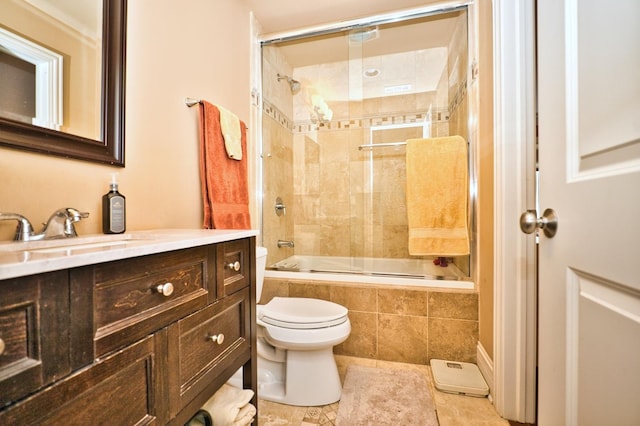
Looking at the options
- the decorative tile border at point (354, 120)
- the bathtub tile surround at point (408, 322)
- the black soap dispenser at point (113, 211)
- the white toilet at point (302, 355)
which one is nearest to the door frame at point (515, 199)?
the bathtub tile surround at point (408, 322)

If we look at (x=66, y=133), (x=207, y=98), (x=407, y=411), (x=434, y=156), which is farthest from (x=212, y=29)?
(x=407, y=411)

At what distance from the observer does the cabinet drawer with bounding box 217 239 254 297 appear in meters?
0.80

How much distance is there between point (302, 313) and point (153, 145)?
3.72 ft

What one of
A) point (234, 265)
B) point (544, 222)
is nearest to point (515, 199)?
point (544, 222)

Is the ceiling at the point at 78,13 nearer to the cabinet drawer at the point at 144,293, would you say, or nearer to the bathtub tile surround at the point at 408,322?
the cabinet drawer at the point at 144,293

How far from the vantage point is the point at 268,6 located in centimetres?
182

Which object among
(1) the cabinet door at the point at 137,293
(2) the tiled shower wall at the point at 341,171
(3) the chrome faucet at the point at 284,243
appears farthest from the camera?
(3) the chrome faucet at the point at 284,243

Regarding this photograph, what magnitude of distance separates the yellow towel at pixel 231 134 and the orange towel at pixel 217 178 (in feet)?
0.07

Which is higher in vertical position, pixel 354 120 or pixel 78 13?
pixel 354 120

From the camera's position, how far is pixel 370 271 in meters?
1.98

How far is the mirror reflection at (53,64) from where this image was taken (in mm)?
707

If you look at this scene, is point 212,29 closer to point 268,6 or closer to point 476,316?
point 268,6

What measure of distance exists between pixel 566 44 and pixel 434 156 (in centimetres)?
131

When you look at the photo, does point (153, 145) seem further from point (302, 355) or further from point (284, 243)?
point (284, 243)
